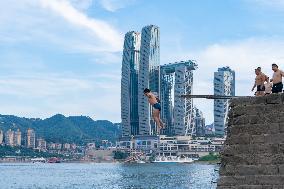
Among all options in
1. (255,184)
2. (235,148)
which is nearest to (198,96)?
(235,148)

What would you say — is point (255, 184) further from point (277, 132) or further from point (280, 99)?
point (280, 99)

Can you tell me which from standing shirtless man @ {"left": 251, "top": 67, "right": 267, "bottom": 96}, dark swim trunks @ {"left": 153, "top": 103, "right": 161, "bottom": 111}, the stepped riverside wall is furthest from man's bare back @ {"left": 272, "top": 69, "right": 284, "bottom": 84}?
dark swim trunks @ {"left": 153, "top": 103, "right": 161, "bottom": 111}

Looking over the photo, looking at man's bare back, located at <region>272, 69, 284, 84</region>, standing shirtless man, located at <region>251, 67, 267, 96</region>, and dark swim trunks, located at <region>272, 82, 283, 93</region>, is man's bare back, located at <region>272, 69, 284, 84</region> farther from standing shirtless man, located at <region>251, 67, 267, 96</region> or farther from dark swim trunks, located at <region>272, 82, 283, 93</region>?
standing shirtless man, located at <region>251, 67, 267, 96</region>

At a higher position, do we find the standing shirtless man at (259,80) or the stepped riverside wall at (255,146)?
the standing shirtless man at (259,80)

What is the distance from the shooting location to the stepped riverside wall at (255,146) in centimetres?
1299

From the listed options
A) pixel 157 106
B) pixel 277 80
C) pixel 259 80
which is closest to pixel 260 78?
pixel 259 80

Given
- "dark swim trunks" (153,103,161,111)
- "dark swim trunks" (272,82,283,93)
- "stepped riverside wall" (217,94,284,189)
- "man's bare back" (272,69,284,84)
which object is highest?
"man's bare back" (272,69,284,84)

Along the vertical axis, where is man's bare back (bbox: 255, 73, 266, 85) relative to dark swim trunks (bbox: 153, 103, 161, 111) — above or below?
above

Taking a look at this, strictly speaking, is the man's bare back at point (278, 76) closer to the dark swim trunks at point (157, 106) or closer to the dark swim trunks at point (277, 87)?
the dark swim trunks at point (277, 87)

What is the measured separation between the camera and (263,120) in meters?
14.2

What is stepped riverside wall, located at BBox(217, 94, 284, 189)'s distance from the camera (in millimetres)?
12992

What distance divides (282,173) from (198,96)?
4932 mm

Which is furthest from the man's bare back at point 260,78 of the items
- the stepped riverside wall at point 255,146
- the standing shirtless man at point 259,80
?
Result: the stepped riverside wall at point 255,146

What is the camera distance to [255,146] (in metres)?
13.6
